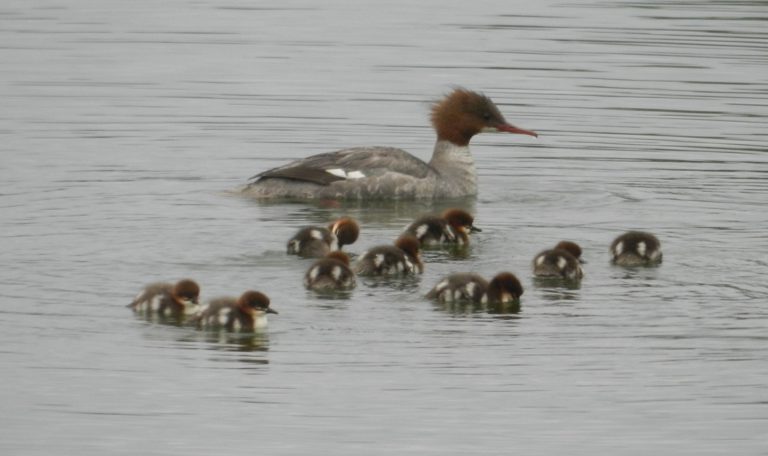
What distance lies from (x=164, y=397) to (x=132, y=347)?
0.84m

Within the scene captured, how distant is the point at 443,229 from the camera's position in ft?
41.9

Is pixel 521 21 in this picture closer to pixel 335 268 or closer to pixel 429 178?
pixel 429 178

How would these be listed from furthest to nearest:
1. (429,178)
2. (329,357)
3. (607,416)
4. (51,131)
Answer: (51,131)
(429,178)
(329,357)
(607,416)

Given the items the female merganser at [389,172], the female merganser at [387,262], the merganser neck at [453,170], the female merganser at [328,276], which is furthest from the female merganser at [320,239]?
the merganser neck at [453,170]

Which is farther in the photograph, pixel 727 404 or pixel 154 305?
pixel 154 305

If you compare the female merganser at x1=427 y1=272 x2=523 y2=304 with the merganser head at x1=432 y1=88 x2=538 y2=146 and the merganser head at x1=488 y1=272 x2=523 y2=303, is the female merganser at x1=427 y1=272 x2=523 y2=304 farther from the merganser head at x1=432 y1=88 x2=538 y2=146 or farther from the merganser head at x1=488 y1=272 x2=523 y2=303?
the merganser head at x1=432 y1=88 x2=538 y2=146

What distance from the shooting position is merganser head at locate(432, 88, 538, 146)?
15906 mm

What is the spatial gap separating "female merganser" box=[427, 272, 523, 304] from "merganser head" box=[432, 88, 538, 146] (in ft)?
16.5

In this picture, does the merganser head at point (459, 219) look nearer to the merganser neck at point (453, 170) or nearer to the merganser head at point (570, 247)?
the merganser head at point (570, 247)

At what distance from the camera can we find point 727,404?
30.3 ft

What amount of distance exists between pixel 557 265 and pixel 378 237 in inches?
84.2

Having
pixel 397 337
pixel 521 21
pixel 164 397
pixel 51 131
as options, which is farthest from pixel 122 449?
pixel 521 21

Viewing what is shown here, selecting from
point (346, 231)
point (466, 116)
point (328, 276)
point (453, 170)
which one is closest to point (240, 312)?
point (328, 276)

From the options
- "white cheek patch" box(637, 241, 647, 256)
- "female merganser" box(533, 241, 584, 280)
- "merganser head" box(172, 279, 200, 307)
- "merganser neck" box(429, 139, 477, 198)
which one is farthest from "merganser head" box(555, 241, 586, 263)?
"merganser neck" box(429, 139, 477, 198)
